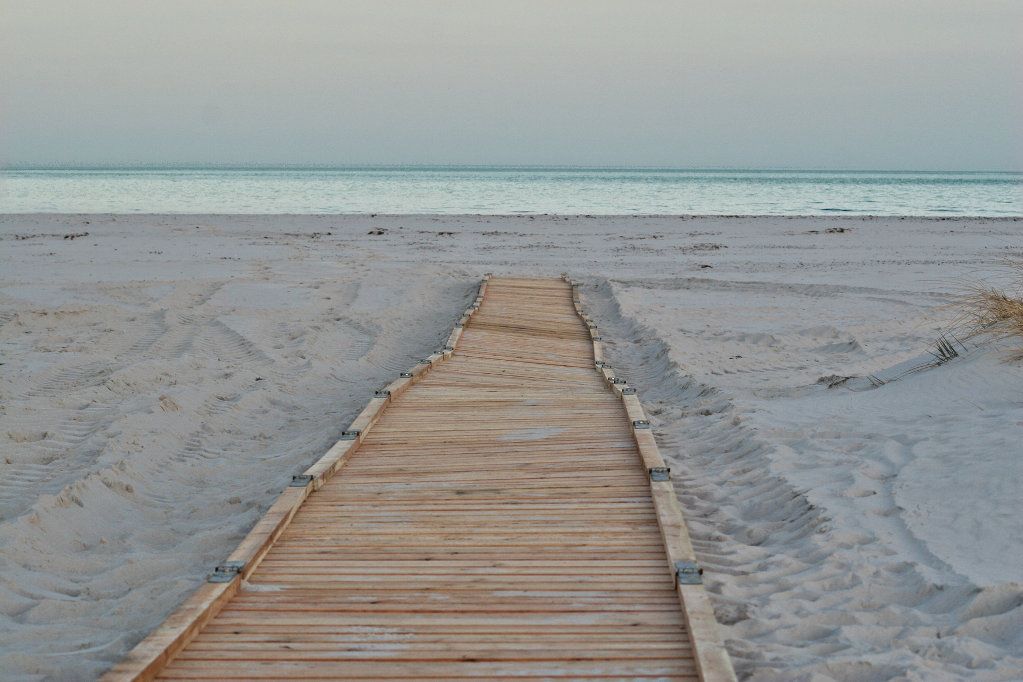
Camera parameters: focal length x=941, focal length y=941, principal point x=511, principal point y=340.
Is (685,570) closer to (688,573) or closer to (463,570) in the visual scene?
(688,573)

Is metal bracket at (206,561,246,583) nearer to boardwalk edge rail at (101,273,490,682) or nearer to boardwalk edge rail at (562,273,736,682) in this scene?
boardwalk edge rail at (101,273,490,682)

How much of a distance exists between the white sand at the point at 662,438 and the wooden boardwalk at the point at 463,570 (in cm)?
37

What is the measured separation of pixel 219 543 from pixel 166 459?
175 cm

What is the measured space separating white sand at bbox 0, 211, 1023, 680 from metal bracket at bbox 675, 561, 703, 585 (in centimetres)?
28

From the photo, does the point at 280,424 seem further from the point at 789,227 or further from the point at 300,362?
the point at 789,227

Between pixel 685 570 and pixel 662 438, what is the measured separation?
3124 mm

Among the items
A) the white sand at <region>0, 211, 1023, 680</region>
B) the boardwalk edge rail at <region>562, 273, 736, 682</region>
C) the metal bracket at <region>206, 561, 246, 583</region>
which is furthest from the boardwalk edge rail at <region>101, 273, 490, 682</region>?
the boardwalk edge rail at <region>562, 273, 736, 682</region>

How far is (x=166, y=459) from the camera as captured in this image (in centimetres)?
628

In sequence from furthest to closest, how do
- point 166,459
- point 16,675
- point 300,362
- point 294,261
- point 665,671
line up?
point 294,261 → point 300,362 → point 166,459 → point 16,675 → point 665,671

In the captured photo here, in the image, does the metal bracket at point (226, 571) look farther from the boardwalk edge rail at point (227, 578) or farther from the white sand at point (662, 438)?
the white sand at point (662, 438)

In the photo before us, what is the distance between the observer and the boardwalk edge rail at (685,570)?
2943mm

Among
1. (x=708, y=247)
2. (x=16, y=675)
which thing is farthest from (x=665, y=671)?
(x=708, y=247)

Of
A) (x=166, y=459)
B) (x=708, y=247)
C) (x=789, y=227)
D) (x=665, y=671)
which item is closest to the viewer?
(x=665, y=671)

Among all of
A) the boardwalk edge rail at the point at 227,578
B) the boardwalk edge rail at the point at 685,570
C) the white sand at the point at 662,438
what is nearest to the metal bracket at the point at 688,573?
the boardwalk edge rail at the point at 685,570
